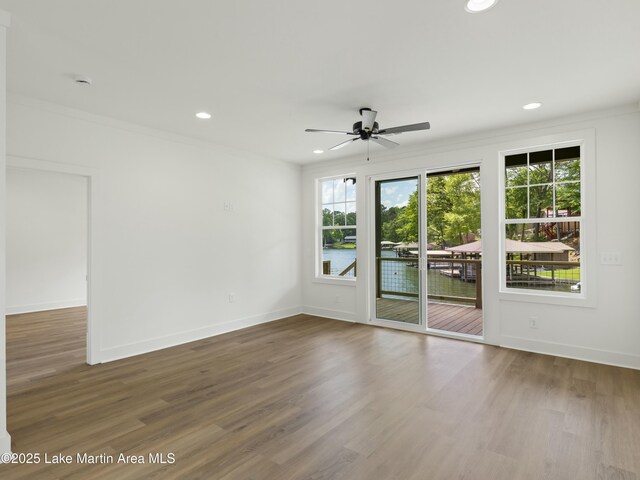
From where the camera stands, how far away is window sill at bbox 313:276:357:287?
593 centimetres

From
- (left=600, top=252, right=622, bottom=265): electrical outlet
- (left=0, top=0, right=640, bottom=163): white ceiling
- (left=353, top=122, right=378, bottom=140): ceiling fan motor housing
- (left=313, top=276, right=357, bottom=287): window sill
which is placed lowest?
(left=313, top=276, right=357, bottom=287): window sill

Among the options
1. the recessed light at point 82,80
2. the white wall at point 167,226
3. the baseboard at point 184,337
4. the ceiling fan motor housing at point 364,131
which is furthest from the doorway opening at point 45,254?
the ceiling fan motor housing at point 364,131

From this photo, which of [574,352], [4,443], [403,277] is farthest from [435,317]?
[4,443]

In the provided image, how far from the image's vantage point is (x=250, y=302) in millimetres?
5598

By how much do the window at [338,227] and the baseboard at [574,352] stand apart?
258 centimetres

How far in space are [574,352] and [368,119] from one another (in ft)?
11.2

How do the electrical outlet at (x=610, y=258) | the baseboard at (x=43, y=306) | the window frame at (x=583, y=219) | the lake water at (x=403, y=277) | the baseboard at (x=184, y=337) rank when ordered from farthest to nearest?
the baseboard at (x=43, y=306) < the lake water at (x=403, y=277) < the baseboard at (x=184, y=337) < the window frame at (x=583, y=219) < the electrical outlet at (x=610, y=258)

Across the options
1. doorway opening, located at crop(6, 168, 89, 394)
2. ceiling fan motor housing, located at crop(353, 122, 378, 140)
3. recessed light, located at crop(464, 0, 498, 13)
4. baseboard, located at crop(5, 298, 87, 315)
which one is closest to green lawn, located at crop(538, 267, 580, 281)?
ceiling fan motor housing, located at crop(353, 122, 378, 140)

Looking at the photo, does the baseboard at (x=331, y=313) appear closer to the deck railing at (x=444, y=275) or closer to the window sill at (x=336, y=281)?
the window sill at (x=336, y=281)

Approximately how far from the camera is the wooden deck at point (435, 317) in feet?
17.4

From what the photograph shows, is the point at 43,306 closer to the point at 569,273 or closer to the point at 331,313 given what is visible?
the point at 331,313

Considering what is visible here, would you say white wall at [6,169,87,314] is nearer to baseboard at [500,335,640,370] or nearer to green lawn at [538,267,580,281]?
baseboard at [500,335,640,370]

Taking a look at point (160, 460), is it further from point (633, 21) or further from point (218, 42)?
point (633, 21)

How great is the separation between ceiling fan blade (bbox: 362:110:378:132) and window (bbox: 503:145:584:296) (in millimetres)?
2007
